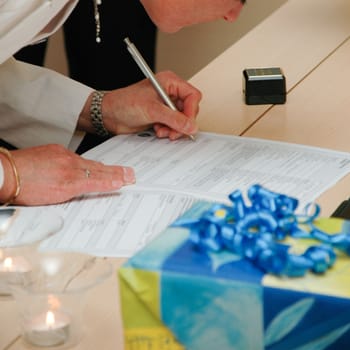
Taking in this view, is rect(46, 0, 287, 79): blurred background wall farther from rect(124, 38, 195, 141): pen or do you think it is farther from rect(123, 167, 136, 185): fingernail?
rect(123, 167, 136, 185): fingernail

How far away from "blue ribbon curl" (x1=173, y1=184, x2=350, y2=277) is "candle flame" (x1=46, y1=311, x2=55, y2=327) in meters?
0.20

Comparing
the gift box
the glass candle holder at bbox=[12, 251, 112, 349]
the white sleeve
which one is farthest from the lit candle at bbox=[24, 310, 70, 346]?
the white sleeve

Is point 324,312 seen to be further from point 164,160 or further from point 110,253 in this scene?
point 164,160

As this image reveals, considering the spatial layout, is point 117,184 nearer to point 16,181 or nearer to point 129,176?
point 129,176

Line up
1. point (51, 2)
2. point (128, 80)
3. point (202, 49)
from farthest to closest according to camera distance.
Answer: point (202, 49)
point (128, 80)
point (51, 2)

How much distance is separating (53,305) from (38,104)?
2.75 feet

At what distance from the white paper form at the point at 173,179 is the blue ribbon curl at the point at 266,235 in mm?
295

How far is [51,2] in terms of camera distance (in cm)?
153

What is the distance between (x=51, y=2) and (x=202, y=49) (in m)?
2.45

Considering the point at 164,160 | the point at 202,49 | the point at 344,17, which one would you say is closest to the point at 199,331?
the point at 164,160

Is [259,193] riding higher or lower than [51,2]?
lower

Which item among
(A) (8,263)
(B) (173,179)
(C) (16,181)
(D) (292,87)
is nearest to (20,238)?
(A) (8,263)

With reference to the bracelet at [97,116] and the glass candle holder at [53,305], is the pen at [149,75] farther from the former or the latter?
the glass candle holder at [53,305]

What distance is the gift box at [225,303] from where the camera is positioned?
0.88m
